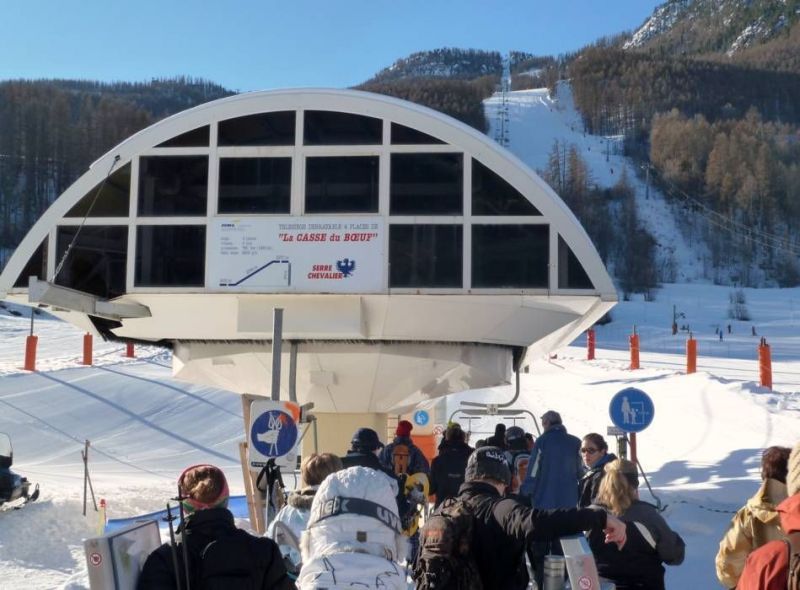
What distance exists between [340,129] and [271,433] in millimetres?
4115

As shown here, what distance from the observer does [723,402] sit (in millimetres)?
21844

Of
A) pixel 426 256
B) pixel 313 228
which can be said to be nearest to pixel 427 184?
pixel 426 256

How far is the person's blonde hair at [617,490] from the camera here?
4980 mm

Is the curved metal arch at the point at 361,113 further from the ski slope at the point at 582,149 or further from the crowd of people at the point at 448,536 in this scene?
the ski slope at the point at 582,149

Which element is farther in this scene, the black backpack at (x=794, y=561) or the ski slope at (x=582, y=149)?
the ski slope at (x=582, y=149)

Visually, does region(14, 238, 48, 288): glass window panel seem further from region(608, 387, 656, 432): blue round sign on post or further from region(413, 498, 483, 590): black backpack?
region(413, 498, 483, 590): black backpack

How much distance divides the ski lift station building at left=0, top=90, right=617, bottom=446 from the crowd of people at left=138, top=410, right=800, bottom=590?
4.99 metres

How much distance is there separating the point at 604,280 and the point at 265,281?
3.98 m

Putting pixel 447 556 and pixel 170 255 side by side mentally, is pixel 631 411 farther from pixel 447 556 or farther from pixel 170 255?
A: pixel 447 556

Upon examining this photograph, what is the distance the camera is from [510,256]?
1040 centimetres

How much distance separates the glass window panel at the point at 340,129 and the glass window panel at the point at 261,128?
0.78 feet

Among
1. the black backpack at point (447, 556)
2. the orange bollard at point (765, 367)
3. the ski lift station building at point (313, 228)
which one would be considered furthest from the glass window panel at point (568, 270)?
the orange bollard at point (765, 367)

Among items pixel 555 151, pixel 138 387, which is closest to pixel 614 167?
pixel 555 151

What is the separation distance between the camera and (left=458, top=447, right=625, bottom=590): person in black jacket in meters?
3.93
